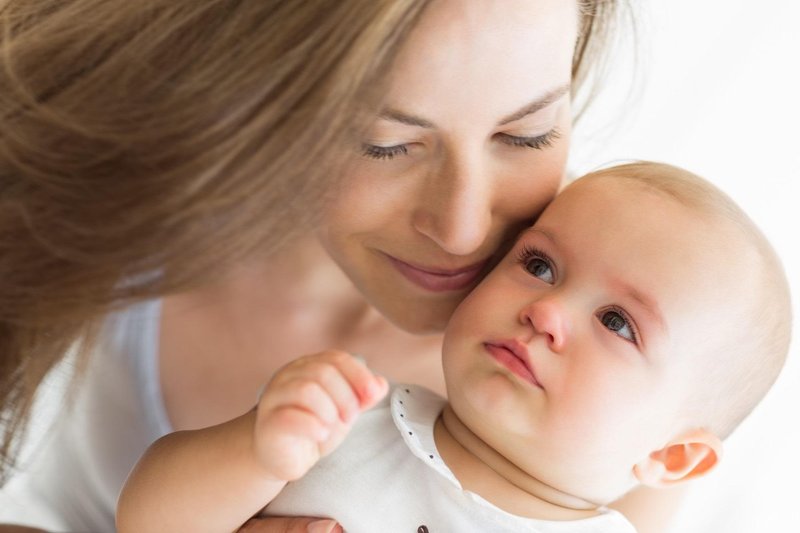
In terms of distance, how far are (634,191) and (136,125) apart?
2.20ft

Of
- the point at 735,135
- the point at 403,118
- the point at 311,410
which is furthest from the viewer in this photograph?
the point at 735,135

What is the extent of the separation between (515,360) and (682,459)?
293 millimetres

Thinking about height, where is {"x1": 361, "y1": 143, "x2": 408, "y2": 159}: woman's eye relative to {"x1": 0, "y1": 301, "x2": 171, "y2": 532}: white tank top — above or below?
above

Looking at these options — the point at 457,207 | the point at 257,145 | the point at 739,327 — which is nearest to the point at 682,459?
the point at 739,327

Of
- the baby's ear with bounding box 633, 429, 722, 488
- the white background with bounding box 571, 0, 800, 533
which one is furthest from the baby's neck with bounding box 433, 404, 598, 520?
the white background with bounding box 571, 0, 800, 533

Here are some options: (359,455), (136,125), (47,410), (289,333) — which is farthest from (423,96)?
(47,410)

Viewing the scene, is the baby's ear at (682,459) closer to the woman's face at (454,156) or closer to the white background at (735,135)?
the woman's face at (454,156)

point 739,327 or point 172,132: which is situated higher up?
point 172,132

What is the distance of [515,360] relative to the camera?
125cm

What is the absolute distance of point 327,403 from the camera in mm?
1055

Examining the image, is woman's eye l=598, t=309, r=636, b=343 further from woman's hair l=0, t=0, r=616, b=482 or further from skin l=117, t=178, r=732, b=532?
woman's hair l=0, t=0, r=616, b=482

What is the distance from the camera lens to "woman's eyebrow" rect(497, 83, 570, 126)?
1.25 metres

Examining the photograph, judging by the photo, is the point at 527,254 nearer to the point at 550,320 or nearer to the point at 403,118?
the point at 550,320

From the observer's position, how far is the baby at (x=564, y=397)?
1.24 metres
